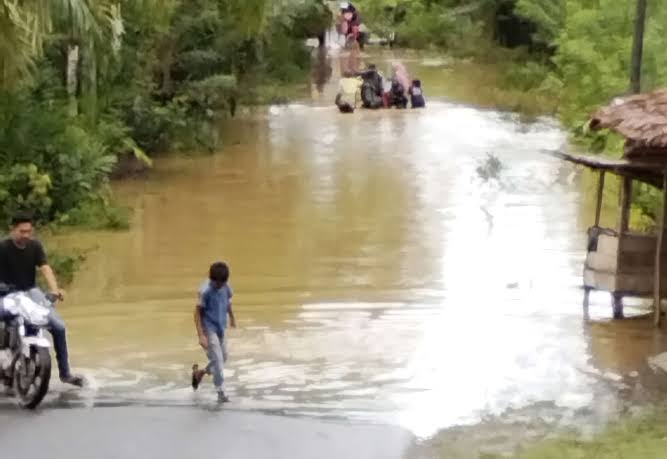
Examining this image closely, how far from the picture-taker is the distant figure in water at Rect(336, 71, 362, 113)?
35312 mm

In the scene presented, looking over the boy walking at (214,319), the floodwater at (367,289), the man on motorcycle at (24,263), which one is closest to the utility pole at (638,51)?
the floodwater at (367,289)

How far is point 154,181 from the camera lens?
81.9 feet

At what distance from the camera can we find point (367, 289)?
1619 cm

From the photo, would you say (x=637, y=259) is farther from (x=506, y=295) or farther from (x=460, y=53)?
(x=460, y=53)

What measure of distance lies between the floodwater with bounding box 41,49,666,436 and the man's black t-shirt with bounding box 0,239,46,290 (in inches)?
38.3

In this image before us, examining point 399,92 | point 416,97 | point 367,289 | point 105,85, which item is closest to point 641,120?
point 367,289

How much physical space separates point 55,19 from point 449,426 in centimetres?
574

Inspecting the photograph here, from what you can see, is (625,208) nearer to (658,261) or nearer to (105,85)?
(658,261)

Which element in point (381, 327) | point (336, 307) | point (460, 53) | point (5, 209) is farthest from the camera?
point (460, 53)

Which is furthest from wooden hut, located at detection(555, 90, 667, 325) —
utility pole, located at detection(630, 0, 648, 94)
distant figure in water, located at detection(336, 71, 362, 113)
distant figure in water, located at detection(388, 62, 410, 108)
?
distant figure in water, located at detection(388, 62, 410, 108)

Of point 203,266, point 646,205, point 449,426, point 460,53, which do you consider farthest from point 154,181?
point 460,53

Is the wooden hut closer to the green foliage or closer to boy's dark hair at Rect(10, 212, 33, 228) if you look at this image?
the green foliage

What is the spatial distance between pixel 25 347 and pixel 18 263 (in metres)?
0.66

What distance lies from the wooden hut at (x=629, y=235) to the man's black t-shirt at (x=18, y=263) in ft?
19.2
